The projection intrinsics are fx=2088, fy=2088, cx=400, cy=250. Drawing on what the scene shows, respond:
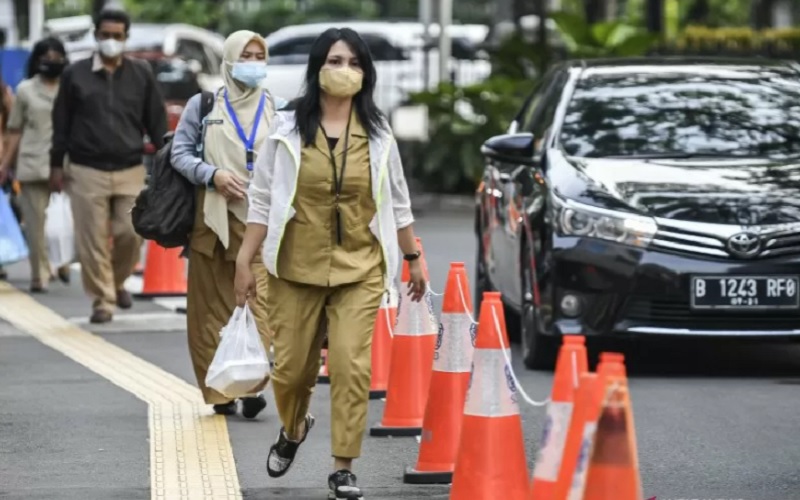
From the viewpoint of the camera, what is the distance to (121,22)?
497 inches

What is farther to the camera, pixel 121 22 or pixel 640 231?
pixel 121 22

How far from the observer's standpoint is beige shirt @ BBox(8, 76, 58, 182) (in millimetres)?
15297

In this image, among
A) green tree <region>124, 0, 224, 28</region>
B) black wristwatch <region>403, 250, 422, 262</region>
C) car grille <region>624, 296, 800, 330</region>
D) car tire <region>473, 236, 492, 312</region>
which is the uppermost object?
black wristwatch <region>403, 250, 422, 262</region>

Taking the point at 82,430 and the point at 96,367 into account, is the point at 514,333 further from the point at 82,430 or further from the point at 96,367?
the point at 82,430

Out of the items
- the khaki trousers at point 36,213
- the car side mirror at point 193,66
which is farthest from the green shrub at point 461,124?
the khaki trousers at point 36,213

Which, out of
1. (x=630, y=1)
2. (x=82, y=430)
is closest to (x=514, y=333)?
(x=82, y=430)

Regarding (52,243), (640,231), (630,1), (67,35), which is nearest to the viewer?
(640,231)

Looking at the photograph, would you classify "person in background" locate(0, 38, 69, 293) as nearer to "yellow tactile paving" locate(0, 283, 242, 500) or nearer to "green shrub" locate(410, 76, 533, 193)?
"yellow tactile paving" locate(0, 283, 242, 500)

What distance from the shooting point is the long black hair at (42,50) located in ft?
49.2

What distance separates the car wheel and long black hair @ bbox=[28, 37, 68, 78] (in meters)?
5.43

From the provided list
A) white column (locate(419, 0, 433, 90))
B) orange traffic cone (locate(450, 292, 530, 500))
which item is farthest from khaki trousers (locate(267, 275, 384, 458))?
white column (locate(419, 0, 433, 90))

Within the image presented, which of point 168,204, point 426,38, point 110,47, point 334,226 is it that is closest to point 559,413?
point 334,226

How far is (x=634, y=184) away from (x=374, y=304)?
133 inches

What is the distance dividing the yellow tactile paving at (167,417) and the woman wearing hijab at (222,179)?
27 centimetres
